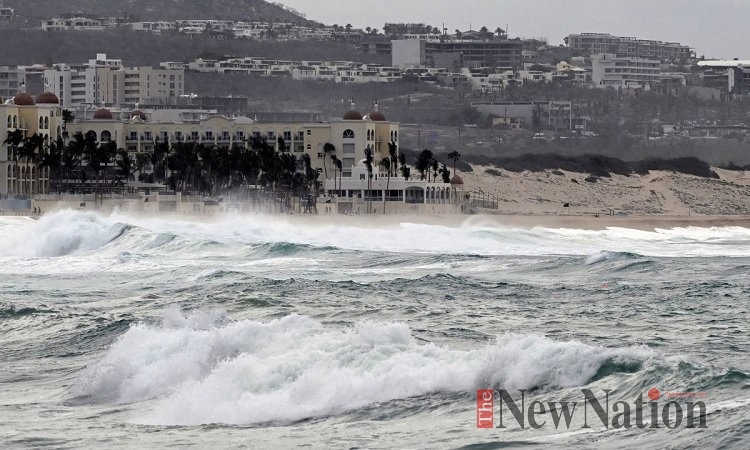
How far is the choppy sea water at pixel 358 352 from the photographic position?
1917cm

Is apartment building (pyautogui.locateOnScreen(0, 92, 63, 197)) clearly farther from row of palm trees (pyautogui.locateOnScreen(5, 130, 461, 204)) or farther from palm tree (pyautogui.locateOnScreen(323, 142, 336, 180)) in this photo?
palm tree (pyautogui.locateOnScreen(323, 142, 336, 180))

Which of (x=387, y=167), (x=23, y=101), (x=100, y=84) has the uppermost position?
(x=100, y=84)

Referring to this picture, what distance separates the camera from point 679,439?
674 inches

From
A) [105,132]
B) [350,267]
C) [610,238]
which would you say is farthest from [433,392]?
[105,132]

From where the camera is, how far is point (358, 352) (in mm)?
22031

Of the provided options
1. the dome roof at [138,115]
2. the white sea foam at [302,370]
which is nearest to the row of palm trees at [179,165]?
the dome roof at [138,115]

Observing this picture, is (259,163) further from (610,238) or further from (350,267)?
(350,267)

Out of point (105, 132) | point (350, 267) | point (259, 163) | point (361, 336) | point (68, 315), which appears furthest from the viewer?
point (105, 132)

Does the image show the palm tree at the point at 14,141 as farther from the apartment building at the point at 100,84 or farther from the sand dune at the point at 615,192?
the apartment building at the point at 100,84

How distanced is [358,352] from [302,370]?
1009 millimetres

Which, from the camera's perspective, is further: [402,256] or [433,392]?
[402,256]

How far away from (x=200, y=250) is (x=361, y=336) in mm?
35458

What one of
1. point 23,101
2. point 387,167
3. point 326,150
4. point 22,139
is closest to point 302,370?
point 22,139

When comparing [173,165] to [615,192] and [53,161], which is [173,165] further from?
[615,192]
